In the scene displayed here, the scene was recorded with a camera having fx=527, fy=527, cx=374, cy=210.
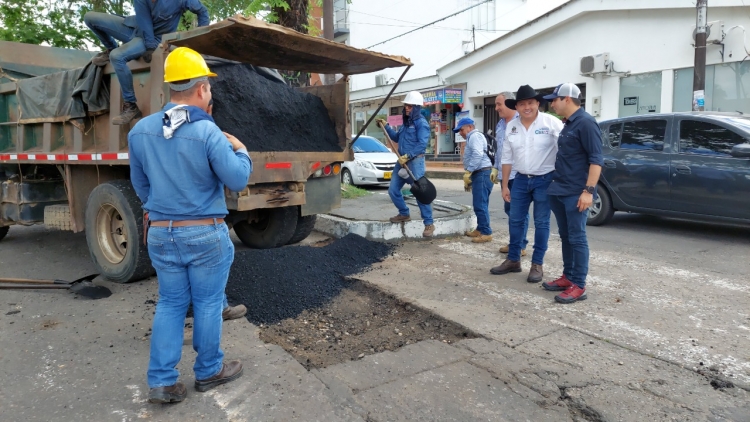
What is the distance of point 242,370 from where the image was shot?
3.28 metres

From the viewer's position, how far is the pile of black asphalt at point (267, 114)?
Result: 17.3 feet

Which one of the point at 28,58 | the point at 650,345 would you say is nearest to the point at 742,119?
the point at 650,345

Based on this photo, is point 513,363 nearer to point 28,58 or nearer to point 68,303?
point 68,303

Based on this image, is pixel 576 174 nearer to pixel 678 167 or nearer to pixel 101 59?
pixel 678 167

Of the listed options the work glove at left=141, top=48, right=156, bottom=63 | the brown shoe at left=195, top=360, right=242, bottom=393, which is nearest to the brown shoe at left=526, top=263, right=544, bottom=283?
the brown shoe at left=195, top=360, right=242, bottom=393

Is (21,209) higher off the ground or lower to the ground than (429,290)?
higher

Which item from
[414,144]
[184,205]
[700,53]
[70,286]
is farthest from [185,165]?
[700,53]

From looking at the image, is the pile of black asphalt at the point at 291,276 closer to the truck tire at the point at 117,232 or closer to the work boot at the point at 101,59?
the truck tire at the point at 117,232

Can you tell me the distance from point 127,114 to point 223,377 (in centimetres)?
305

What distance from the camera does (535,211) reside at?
5.20m

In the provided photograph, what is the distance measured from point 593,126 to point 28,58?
8.00m

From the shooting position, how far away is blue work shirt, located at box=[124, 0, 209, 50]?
5.11m

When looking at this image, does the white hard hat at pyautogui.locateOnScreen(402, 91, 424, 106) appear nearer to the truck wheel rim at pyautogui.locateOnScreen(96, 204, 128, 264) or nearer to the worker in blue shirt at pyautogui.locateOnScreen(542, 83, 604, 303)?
the worker in blue shirt at pyautogui.locateOnScreen(542, 83, 604, 303)

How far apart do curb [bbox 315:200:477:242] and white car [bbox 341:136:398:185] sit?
23.1ft
